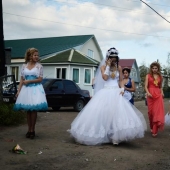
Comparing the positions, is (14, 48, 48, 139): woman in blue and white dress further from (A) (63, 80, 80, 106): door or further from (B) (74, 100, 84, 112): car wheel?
(B) (74, 100, 84, 112): car wheel

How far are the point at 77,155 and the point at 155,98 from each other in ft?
11.4

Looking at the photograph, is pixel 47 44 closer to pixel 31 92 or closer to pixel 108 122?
pixel 31 92

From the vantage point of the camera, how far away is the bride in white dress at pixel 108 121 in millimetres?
6266

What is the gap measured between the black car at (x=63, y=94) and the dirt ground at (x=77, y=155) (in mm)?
7092

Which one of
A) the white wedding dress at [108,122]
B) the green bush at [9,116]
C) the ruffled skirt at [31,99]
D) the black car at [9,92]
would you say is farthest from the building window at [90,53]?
the white wedding dress at [108,122]

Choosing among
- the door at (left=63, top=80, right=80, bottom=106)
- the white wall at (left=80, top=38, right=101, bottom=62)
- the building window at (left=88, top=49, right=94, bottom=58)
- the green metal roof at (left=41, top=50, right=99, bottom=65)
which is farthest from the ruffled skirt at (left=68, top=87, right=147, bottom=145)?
the building window at (left=88, top=49, right=94, bottom=58)

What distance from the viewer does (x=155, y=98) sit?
8359mm

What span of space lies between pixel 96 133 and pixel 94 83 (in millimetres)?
1346

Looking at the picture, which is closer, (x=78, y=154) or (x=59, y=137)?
(x=78, y=154)

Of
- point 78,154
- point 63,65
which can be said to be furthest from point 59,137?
point 63,65

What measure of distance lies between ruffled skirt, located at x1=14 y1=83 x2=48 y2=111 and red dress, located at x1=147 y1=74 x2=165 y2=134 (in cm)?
299

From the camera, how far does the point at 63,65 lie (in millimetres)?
32469

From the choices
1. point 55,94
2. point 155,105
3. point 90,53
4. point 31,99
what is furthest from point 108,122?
point 90,53

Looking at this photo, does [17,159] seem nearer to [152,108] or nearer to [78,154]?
[78,154]
